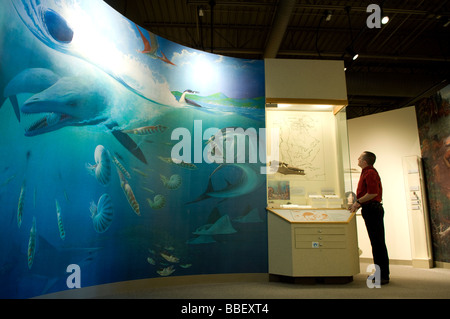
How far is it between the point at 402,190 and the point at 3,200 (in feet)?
22.1

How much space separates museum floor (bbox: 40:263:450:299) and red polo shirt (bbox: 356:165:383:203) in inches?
44.5

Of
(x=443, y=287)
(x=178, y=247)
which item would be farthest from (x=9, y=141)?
(x=443, y=287)

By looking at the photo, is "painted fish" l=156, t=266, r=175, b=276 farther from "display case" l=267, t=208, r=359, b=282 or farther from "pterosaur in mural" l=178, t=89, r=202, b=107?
"pterosaur in mural" l=178, t=89, r=202, b=107

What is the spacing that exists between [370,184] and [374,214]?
1.26 ft

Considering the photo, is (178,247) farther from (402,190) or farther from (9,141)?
(402,190)

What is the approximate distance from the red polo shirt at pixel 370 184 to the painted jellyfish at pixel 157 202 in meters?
2.62

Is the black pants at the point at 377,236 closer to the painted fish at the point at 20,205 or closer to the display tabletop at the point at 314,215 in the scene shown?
the display tabletop at the point at 314,215

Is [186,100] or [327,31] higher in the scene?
[327,31]

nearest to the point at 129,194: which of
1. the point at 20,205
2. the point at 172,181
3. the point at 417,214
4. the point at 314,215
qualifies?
the point at 172,181

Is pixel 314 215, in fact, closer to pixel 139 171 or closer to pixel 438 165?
pixel 139 171

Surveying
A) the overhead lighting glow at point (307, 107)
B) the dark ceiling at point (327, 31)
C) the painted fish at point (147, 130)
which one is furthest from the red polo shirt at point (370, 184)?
the dark ceiling at point (327, 31)

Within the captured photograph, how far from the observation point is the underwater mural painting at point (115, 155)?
2611mm

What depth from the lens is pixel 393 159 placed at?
6820mm
